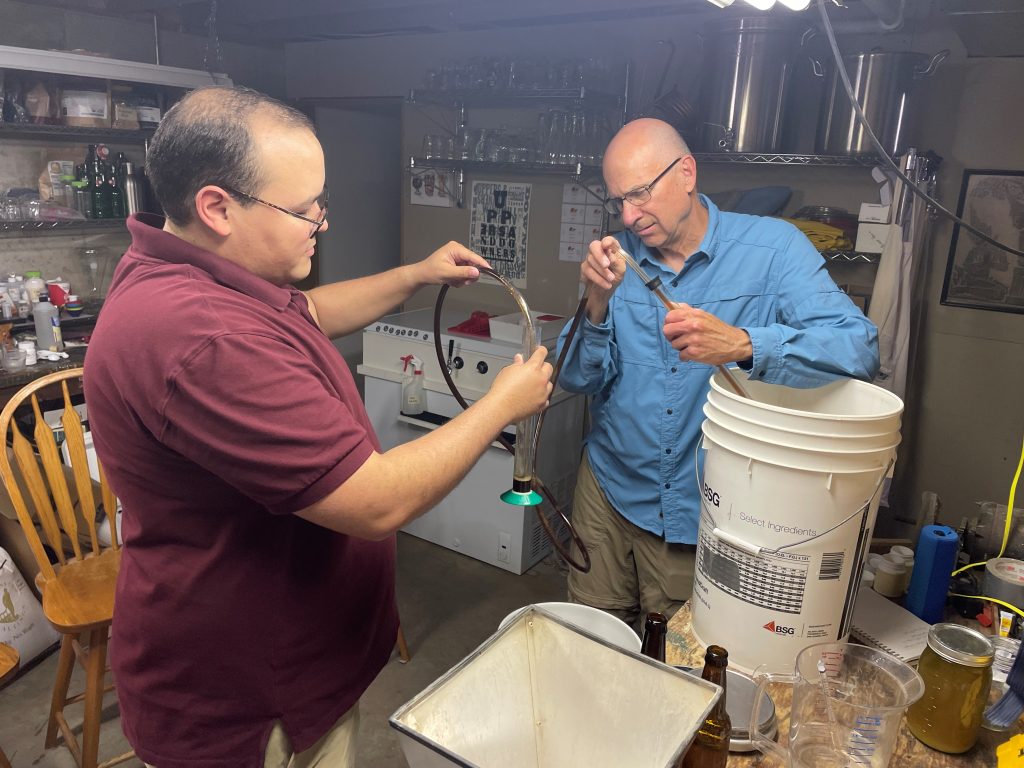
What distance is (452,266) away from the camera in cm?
145

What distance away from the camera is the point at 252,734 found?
1099 millimetres

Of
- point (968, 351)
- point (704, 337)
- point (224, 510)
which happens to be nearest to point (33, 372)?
point (224, 510)

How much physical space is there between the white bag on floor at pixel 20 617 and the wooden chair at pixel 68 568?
34 centimetres

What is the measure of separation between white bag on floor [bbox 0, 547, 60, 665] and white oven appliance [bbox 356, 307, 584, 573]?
1449 millimetres

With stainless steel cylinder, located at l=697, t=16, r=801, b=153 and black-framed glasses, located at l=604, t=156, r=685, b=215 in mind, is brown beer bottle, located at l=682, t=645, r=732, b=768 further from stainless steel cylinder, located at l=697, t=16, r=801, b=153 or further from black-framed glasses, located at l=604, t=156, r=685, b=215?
stainless steel cylinder, located at l=697, t=16, r=801, b=153

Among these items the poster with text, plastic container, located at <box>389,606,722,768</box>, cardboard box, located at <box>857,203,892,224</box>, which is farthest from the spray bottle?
plastic container, located at <box>389,606,722,768</box>

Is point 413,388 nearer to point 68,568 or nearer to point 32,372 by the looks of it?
point 68,568

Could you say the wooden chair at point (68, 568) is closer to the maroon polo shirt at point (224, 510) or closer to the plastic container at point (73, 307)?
the maroon polo shirt at point (224, 510)

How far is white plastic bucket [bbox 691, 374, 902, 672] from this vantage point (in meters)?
0.96

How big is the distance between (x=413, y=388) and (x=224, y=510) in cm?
206

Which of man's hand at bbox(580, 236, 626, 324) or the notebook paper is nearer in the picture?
the notebook paper

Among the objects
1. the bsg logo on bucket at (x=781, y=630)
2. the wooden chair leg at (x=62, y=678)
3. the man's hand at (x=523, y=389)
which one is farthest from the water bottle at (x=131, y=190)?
the bsg logo on bucket at (x=781, y=630)

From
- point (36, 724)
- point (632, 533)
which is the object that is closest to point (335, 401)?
point (632, 533)

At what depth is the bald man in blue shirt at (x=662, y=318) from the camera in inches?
60.7
